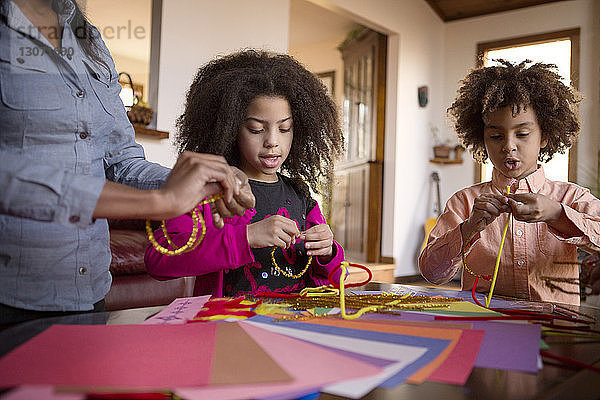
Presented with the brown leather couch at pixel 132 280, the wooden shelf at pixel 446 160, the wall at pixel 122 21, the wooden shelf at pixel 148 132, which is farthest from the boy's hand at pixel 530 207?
the wooden shelf at pixel 446 160

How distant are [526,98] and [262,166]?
76cm

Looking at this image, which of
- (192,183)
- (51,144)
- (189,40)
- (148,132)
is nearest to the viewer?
(192,183)

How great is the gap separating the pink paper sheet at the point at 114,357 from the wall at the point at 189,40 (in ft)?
8.83

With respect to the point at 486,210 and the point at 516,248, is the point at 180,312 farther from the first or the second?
the point at 516,248

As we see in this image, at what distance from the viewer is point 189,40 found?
346cm

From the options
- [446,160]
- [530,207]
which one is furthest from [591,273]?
[446,160]

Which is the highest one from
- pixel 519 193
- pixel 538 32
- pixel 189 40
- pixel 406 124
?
pixel 538 32

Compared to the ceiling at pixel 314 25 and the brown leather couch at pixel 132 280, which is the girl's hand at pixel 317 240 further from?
the ceiling at pixel 314 25

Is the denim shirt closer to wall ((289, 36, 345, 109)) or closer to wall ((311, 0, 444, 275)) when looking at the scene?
wall ((311, 0, 444, 275))

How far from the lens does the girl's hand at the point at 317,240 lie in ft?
3.68

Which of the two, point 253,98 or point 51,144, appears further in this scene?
point 253,98

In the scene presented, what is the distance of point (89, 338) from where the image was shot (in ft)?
2.01

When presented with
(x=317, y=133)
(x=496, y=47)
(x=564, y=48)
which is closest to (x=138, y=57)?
(x=496, y=47)

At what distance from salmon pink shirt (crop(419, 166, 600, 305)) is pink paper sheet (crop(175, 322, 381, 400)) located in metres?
0.79
